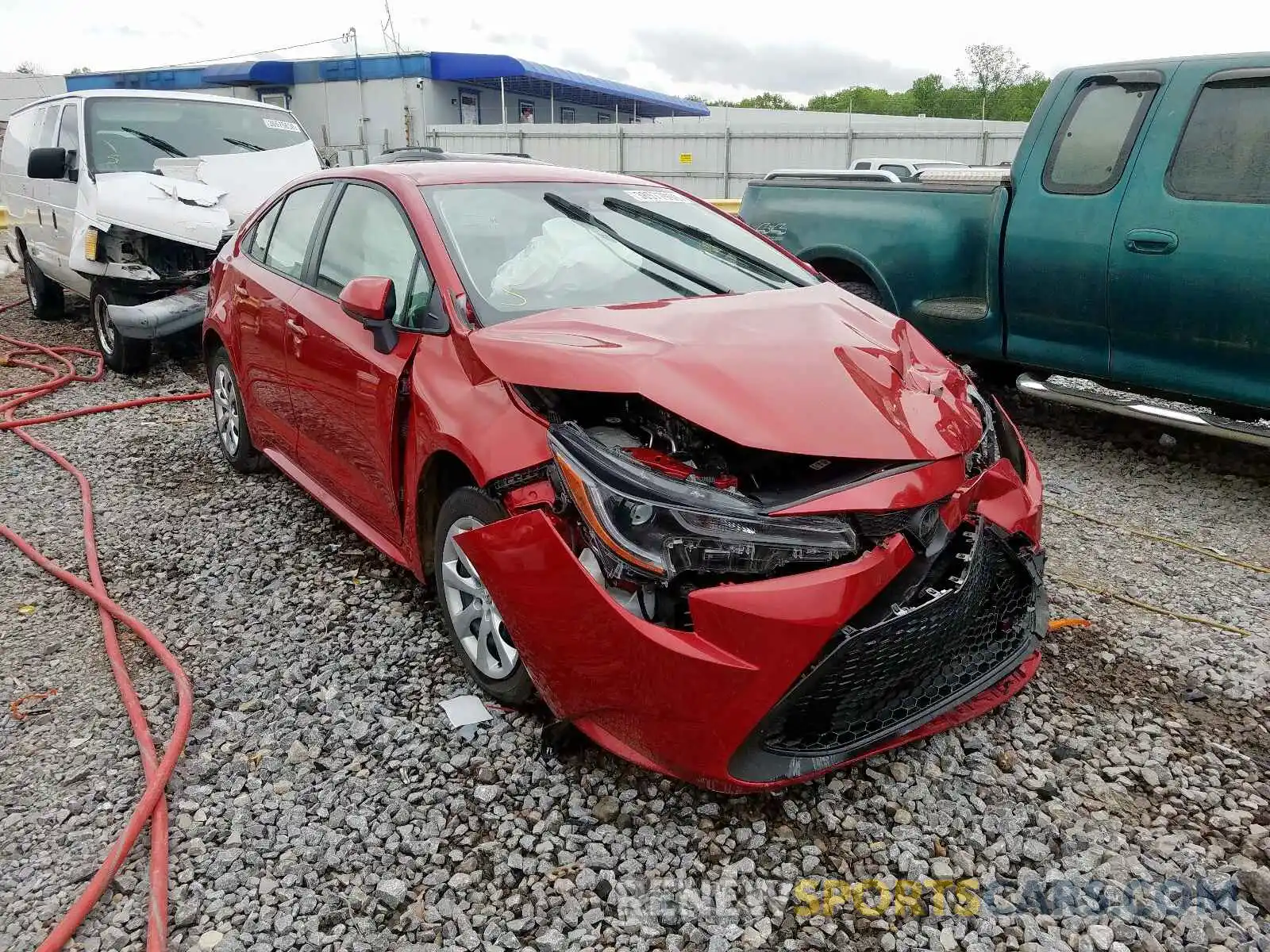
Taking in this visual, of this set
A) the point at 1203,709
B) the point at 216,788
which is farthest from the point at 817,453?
the point at 216,788

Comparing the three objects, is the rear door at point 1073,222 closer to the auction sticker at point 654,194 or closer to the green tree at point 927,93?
the auction sticker at point 654,194

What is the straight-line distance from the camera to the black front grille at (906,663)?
7.24ft

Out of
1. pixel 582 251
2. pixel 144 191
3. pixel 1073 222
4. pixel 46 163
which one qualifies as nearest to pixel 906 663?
pixel 582 251

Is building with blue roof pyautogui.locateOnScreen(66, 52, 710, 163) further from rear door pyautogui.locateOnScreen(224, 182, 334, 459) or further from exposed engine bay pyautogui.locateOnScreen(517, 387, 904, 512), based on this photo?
exposed engine bay pyautogui.locateOnScreen(517, 387, 904, 512)

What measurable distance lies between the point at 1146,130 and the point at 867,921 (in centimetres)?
424

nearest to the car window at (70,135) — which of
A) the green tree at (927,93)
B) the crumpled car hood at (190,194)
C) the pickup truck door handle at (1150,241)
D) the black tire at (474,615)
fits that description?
the crumpled car hood at (190,194)

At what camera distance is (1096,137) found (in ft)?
15.9

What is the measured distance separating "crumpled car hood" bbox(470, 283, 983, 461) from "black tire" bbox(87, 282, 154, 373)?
5.37m

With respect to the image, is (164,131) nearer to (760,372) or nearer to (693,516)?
(760,372)

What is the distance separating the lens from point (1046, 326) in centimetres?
499

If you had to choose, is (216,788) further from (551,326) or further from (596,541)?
(551,326)

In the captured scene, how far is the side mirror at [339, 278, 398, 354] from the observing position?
9.83 ft

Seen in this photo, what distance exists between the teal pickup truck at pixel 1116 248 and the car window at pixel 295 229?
3203 millimetres

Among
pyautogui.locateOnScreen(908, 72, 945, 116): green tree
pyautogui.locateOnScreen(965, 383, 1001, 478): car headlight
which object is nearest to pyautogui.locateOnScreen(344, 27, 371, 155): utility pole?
pyautogui.locateOnScreen(965, 383, 1001, 478): car headlight
